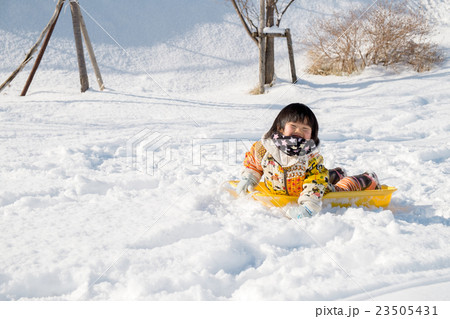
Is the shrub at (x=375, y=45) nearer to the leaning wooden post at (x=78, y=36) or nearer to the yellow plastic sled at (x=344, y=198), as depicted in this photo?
the leaning wooden post at (x=78, y=36)

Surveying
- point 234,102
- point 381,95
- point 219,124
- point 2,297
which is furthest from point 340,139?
point 2,297

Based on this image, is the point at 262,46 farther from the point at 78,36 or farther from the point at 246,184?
the point at 246,184

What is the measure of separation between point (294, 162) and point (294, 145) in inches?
4.0

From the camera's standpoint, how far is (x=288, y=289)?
1.65 meters

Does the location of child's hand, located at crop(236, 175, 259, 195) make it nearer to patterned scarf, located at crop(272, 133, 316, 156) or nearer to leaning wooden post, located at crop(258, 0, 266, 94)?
patterned scarf, located at crop(272, 133, 316, 156)

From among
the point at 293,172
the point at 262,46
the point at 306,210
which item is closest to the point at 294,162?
the point at 293,172

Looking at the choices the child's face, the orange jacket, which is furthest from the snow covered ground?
the child's face

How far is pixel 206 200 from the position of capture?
2627 mm

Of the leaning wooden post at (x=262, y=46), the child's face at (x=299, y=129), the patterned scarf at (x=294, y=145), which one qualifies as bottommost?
the patterned scarf at (x=294, y=145)

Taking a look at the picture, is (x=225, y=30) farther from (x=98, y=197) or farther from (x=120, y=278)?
(x=120, y=278)

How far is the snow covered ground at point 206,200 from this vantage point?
1.73m

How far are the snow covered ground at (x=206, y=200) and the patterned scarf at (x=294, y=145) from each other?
37 cm

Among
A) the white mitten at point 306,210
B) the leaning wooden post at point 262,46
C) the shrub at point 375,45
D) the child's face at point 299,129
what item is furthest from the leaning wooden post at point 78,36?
the white mitten at point 306,210

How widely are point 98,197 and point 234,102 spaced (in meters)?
4.16
